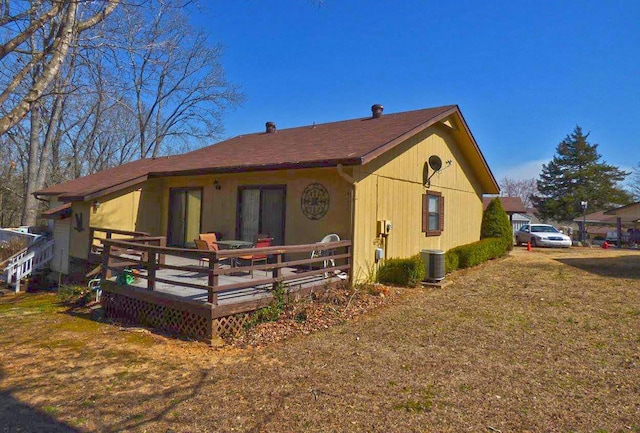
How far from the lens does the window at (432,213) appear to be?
11.6 meters

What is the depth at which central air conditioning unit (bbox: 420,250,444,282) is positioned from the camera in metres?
9.78

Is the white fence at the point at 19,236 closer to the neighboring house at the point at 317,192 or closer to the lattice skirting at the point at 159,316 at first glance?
the neighboring house at the point at 317,192

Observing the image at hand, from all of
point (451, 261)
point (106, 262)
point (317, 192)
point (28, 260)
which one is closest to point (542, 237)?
point (451, 261)

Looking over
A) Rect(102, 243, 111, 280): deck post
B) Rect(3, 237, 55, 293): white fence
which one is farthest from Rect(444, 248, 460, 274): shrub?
Rect(3, 237, 55, 293): white fence

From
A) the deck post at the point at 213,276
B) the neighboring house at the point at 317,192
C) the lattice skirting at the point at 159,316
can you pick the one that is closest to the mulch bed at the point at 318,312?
the lattice skirting at the point at 159,316

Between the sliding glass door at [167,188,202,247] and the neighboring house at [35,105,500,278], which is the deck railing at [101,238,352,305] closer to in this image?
the neighboring house at [35,105,500,278]

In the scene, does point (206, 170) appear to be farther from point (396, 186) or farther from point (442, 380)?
point (442, 380)

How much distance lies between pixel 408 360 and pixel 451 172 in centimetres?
976

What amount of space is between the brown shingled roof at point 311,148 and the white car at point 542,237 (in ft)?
31.0

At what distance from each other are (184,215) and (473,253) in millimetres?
9432

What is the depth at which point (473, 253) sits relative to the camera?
1274 cm

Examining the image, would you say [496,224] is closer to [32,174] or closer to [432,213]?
[432,213]

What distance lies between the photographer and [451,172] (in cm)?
1344

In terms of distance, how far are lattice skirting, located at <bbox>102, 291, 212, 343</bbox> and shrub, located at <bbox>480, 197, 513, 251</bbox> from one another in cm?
1353
